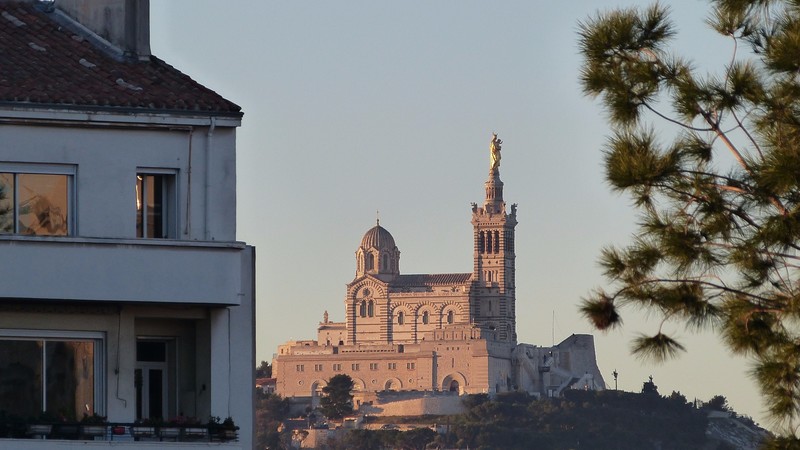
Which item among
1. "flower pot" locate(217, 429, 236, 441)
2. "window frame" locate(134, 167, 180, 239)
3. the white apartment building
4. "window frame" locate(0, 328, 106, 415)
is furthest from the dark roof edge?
"flower pot" locate(217, 429, 236, 441)

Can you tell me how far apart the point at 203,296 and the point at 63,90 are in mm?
2254

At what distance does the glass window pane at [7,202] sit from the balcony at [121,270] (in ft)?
1.86

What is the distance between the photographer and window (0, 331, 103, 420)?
69.4 feet

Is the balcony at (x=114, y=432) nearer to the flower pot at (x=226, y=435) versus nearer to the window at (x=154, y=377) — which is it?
the flower pot at (x=226, y=435)

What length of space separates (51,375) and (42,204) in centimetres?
157

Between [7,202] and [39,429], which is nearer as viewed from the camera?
[39,429]

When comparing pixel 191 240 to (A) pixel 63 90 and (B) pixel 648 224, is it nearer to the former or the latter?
(A) pixel 63 90

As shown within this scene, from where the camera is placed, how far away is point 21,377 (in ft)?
69.9

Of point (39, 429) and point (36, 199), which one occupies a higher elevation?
point (36, 199)

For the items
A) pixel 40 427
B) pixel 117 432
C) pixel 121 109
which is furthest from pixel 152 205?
pixel 40 427

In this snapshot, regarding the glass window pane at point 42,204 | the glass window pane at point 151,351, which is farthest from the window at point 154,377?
the glass window pane at point 42,204

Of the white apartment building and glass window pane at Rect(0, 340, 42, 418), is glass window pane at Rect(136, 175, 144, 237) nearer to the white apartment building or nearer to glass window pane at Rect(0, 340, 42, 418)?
the white apartment building

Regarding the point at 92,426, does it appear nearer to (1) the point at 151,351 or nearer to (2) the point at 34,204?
(1) the point at 151,351

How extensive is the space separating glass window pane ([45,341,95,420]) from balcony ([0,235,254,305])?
38.9 inches
